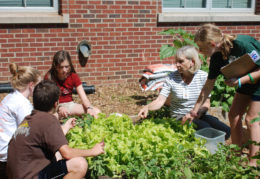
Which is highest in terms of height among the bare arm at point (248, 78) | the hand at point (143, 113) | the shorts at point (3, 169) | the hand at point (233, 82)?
the bare arm at point (248, 78)

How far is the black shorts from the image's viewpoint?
2.81 metres

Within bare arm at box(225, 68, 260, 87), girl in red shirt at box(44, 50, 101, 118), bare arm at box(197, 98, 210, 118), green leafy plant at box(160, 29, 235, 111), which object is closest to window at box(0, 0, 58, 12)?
girl in red shirt at box(44, 50, 101, 118)

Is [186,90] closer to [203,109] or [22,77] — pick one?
[203,109]

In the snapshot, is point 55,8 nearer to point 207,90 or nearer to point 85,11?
point 85,11

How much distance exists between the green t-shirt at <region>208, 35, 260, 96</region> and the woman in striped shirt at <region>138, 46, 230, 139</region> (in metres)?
0.27

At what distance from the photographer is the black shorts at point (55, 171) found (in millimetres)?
2807

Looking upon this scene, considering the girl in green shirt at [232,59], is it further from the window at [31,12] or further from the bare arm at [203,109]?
the window at [31,12]

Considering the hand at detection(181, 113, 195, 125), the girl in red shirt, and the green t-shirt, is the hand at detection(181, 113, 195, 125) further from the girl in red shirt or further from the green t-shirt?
the girl in red shirt

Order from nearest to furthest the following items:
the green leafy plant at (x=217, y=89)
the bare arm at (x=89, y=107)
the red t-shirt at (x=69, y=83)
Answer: the bare arm at (x=89, y=107) → the red t-shirt at (x=69, y=83) → the green leafy plant at (x=217, y=89)

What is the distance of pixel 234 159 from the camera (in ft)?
9.11

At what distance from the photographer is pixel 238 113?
3.85 meters

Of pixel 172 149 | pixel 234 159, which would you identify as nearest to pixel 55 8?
pixel 172 149

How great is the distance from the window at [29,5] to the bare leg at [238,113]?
423 centimetres

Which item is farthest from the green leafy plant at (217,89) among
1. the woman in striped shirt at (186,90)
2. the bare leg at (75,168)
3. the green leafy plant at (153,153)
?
the bare leg at (75,168)
